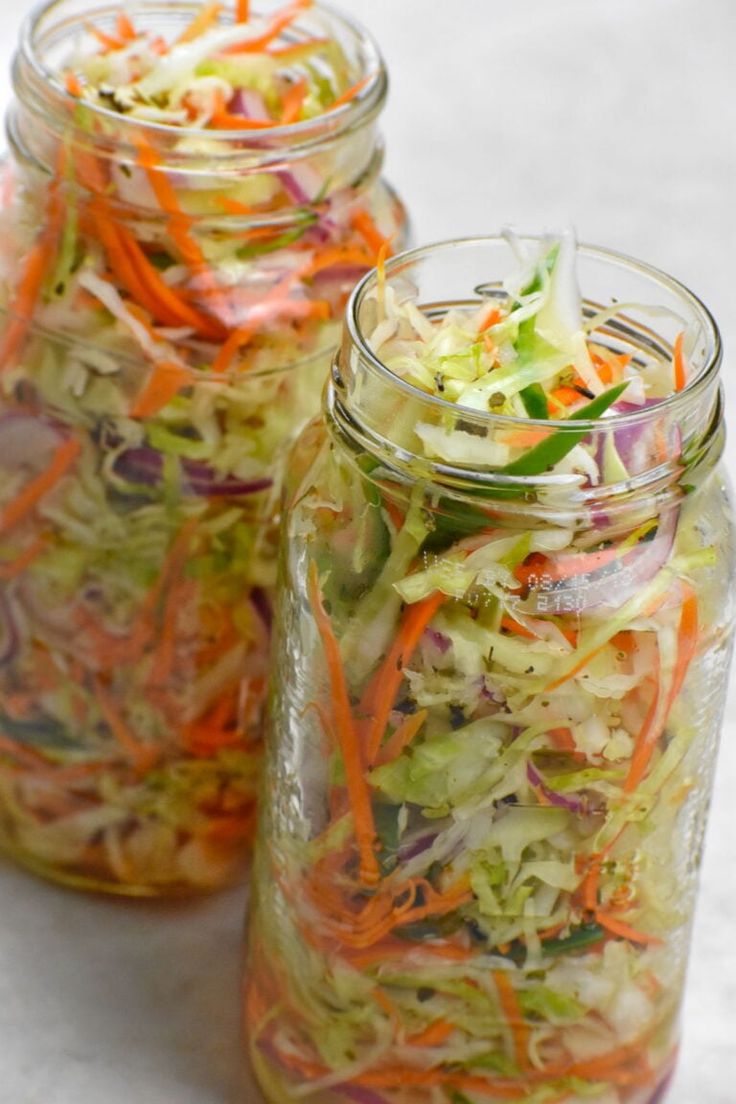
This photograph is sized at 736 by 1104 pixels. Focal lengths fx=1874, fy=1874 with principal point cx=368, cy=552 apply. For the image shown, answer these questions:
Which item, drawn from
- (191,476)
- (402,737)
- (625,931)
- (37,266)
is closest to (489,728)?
(402,737)

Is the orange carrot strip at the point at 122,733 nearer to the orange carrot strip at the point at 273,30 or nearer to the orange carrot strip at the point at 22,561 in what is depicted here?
the orange carrot strip at the point at 22,561

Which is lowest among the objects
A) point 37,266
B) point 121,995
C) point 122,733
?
point 121,995

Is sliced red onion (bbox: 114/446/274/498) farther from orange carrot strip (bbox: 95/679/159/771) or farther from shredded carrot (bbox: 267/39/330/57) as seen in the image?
shredded carrot (bbox: 267/39/330/57)

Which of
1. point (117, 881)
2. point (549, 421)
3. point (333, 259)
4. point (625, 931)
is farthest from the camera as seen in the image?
point (117, 881)

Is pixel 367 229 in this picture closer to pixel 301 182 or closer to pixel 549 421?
pixel 301 182

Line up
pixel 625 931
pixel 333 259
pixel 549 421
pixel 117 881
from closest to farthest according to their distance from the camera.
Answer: pixel 549 421
pixel 625 931
pixel 333 259
pixel 117 881

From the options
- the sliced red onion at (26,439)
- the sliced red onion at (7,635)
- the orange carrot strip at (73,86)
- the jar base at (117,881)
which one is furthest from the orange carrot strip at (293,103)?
the jar base at (117,881)
